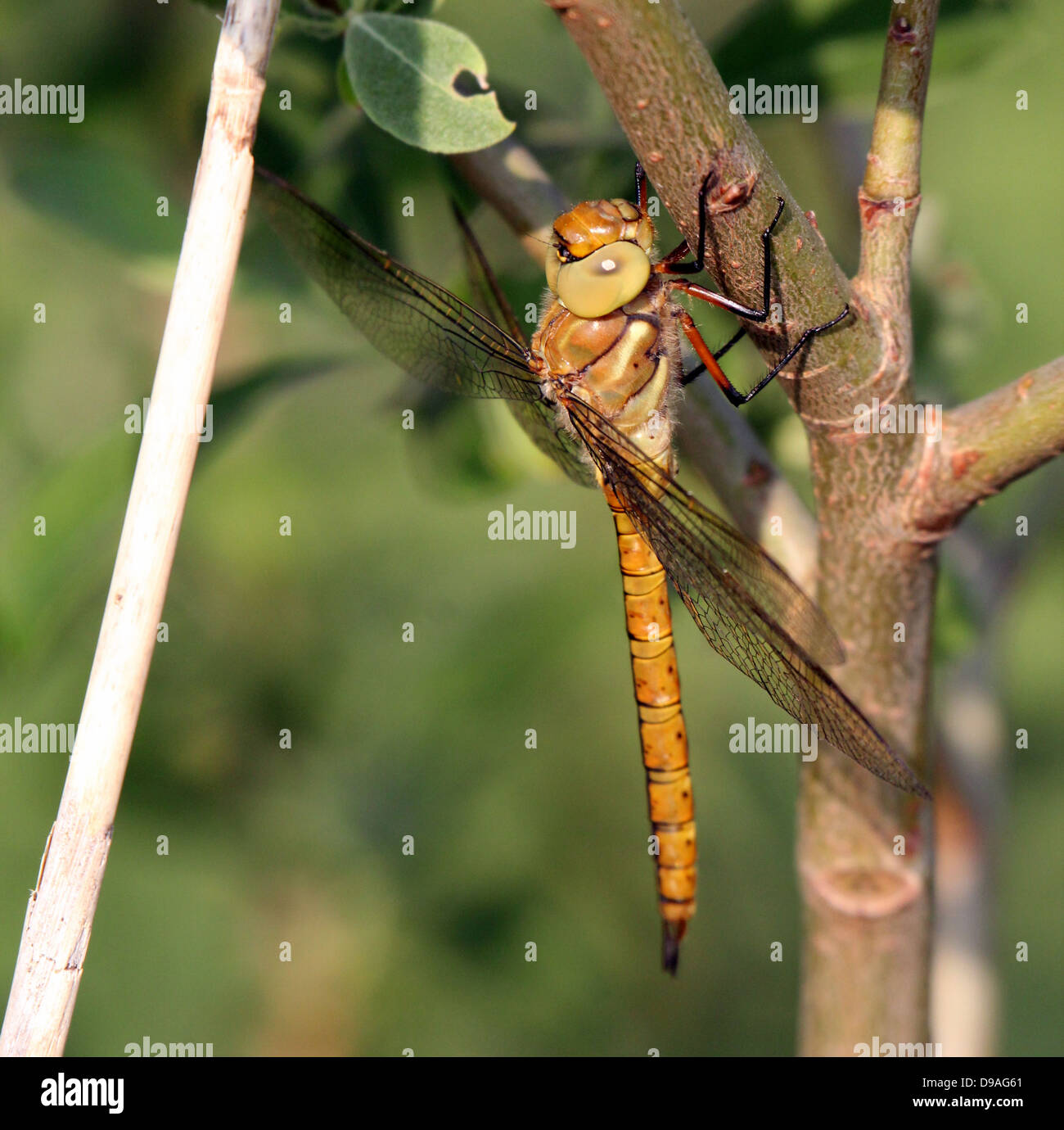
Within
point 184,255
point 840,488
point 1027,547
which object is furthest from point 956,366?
point 184,255

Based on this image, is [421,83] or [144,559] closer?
[144,559]

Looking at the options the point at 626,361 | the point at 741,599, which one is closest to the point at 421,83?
the point at 626,361

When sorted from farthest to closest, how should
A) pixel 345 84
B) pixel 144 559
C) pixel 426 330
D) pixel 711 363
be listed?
pixel 426 330 → pixel 711 363 → pixel 345 84 → pixel 144 559

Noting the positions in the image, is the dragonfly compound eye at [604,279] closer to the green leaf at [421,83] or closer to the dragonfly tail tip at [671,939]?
the green leaf at [421,83]

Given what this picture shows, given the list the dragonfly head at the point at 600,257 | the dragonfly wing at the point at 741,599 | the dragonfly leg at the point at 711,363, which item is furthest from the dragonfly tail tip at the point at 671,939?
the dragonfly head at the point at 600,257

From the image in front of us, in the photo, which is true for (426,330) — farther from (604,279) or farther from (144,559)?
(144,559)

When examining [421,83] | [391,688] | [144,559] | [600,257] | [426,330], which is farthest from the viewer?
[391,688]

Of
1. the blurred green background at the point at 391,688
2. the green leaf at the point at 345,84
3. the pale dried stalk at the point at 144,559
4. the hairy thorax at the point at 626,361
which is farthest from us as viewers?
the blurred green background at the point at 391,688
